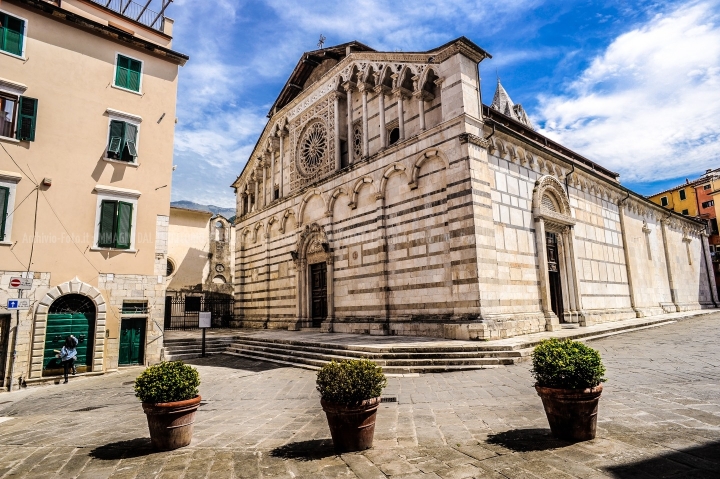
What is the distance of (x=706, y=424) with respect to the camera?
5.09 m

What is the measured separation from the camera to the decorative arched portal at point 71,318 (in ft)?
39.4

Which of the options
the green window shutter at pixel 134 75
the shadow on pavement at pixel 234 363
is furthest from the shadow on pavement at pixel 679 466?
the green window shutter at pixel 134 75

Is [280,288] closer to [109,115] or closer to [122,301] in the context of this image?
[122,301]

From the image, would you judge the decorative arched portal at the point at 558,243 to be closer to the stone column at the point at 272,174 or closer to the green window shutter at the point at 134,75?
the stone column at the point at 272,174

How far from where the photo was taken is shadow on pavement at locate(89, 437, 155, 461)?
5.08 metres

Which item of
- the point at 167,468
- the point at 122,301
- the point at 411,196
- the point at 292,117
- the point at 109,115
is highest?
the point at 292,117

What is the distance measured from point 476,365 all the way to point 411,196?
278 inches

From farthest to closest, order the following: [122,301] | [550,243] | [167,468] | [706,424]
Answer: [550,243]
[122,301]
[706,424]
[167,468]

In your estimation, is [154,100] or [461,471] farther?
[154,100]

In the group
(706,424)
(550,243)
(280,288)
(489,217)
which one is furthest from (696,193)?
(706,424)

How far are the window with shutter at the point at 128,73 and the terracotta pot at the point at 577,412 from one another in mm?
16242

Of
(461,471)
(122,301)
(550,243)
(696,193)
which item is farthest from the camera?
(696,193)

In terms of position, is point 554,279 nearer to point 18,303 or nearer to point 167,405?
point 167,405

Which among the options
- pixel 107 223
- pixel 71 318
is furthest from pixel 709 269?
pixel 71 318
